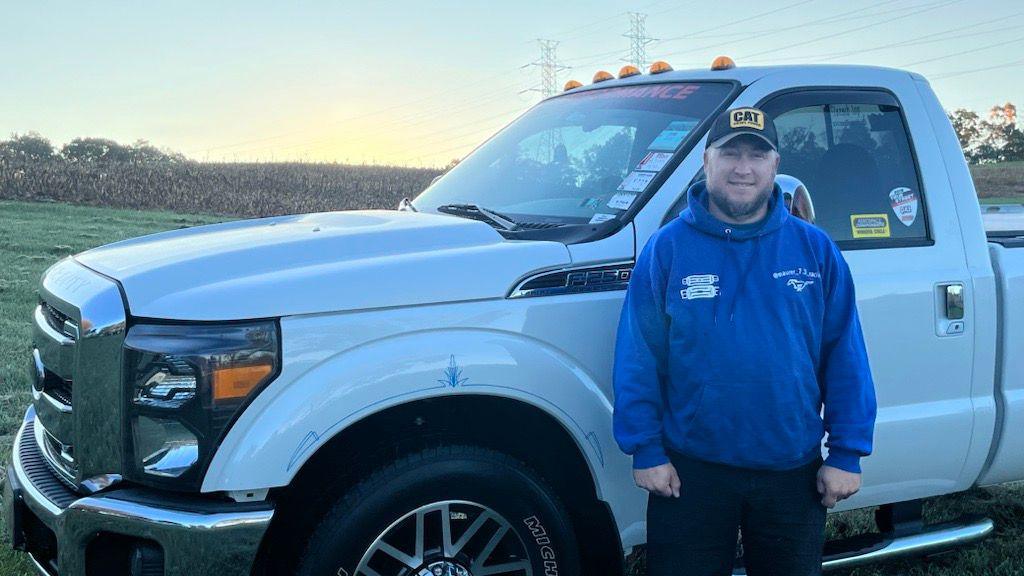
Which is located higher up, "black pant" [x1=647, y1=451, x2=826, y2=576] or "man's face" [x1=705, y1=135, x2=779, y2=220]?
"man's face" [x1=705, y1=135, x2=779, y2=220]

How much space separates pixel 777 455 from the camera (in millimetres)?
2588

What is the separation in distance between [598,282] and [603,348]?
20 cm

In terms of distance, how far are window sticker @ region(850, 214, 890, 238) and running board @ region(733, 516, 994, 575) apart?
1175mm

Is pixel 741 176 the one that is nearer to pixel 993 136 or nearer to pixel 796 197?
pixel 796 197

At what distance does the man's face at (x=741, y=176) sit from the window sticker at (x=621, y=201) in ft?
1.71

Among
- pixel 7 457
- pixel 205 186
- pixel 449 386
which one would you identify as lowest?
pixel 7 457

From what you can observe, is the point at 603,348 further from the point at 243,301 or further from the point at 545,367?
the point at 243,301

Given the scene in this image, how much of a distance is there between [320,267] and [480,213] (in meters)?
0.89

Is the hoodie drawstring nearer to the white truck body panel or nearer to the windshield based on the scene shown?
the windshield

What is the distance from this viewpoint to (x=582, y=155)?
148 inches

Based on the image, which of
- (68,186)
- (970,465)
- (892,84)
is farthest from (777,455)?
(68,186)

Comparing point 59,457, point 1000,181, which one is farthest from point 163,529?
point 1000,181

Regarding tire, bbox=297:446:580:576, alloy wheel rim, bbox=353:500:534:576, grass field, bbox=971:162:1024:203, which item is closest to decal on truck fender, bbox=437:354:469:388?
tire, bbox=297:446:580:576

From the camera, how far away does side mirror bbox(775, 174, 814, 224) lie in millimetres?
3039
